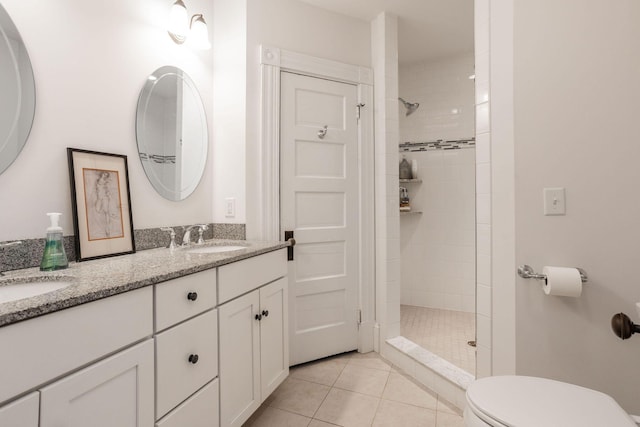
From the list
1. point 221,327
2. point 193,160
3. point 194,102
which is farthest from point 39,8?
point 221,327

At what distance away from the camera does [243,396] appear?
1.47 m

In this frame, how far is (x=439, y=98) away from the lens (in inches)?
128

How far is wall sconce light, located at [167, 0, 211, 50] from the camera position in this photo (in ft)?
5.77

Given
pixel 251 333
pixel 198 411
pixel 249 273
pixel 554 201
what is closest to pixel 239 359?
pixel 251 333

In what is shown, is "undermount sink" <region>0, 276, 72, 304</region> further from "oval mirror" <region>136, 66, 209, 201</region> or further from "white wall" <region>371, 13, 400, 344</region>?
"white wall" <region>371, 13, 400, 344</region>

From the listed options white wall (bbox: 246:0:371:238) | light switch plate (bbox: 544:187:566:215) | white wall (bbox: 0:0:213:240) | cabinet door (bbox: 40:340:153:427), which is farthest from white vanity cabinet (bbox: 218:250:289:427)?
light switch plate (bbox: 544:187:566:215)

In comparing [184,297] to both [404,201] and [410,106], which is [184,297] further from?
[410,106]

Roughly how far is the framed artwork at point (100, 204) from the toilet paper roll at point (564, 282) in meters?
1.90

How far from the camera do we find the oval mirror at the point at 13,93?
116 cm

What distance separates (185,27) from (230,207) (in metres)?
1.09

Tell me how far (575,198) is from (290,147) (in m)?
1.59

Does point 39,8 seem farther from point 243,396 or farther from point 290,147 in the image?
point 243,396

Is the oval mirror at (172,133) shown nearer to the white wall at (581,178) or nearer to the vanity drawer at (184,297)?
the vanity drawer at (184,297)

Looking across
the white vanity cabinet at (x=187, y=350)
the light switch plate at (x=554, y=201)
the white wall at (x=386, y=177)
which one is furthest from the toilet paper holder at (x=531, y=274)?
the white vanity cabinet at (x=187, y=350)
